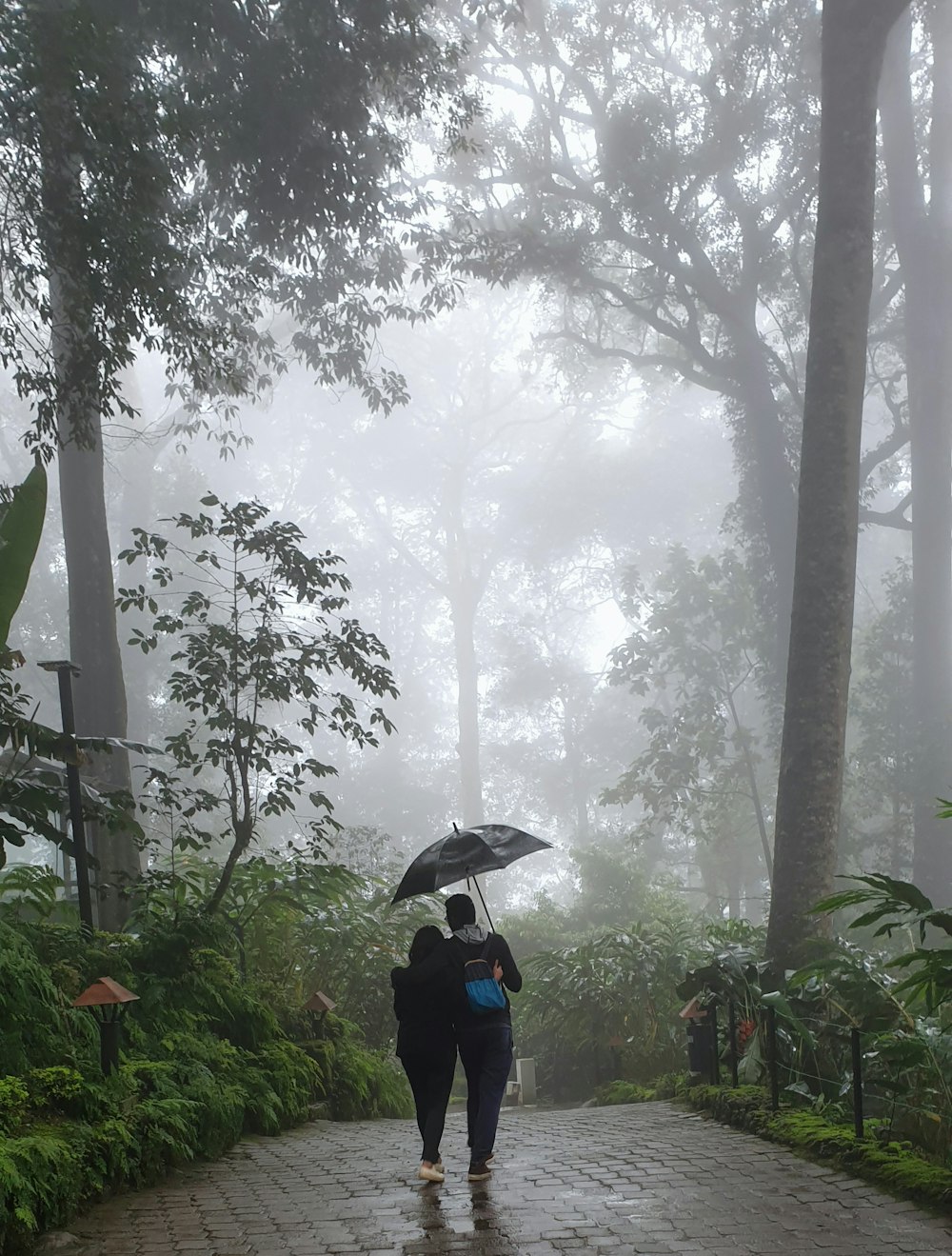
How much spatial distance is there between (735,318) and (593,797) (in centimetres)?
3310

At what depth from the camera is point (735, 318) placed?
Answer: 72.5 ft

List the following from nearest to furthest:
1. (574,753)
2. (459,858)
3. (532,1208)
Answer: (532,1208)
(459,858)
(574,753)

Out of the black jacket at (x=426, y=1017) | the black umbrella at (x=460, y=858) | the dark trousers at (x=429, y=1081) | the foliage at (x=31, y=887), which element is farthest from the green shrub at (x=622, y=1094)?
the foliage at (x=31, y=887)

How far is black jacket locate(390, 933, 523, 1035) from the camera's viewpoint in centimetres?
584

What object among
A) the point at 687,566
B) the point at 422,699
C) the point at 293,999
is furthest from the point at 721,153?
the point at 422,699

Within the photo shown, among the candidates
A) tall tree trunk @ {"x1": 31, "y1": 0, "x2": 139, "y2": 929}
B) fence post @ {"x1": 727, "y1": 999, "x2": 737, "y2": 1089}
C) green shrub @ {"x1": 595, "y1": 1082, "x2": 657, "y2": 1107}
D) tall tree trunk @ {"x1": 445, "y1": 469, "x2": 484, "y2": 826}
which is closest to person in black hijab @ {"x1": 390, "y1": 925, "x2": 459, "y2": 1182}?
fence post @ {"x1": 727, "y1": 999, "x2": 737, "y2": 1089}

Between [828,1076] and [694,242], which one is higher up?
[694,242]

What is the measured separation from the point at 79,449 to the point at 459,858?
541 cm

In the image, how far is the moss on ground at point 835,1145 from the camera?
16.4ft

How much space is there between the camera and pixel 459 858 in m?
6.79

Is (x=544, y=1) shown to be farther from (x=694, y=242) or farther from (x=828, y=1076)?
(x=828, y=1076)

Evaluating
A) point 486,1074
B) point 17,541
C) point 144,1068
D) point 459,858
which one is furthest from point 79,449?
point 486,1074

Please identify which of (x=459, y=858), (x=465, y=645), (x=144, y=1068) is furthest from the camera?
(x=465, y=645)

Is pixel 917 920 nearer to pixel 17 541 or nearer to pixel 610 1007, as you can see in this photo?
pixel 17 541
